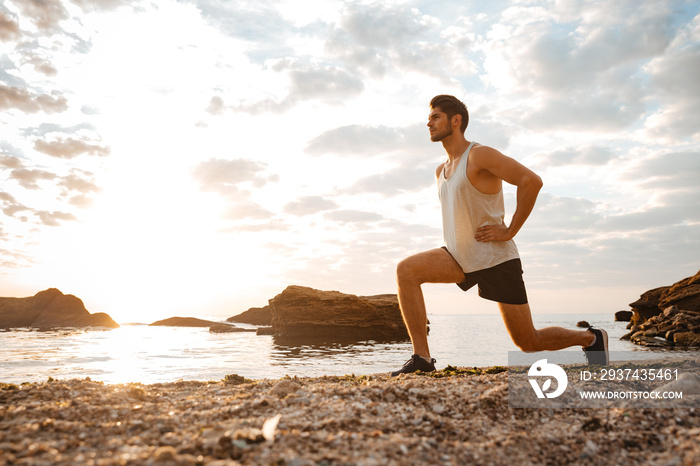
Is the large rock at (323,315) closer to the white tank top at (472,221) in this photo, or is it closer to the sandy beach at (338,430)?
the white tank top at (472,221)

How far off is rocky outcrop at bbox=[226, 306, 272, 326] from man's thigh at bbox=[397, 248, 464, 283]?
55075mm

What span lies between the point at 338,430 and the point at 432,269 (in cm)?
273

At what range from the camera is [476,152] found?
176 inches

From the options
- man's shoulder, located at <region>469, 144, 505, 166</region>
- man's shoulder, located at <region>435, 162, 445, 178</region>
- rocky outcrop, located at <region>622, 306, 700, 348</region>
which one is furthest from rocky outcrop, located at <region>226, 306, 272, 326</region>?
man's shoulder, located at <region>469, 144, 505, 166</region>

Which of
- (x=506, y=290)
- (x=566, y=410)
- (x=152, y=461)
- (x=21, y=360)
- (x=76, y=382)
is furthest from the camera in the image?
(x=21, y=360)

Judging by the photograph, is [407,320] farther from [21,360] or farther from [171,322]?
[171,322]

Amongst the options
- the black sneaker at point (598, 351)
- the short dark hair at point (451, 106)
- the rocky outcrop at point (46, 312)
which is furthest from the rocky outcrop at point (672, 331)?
the rocky outcrop at point (46, 312)

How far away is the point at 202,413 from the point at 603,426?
226 centimetres

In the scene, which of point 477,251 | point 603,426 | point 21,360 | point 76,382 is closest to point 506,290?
point 477,251

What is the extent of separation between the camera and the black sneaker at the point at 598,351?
4.83 m

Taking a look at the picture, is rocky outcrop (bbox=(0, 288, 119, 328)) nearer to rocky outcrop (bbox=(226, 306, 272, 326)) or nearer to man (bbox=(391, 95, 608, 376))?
rocky outcrop (bbox=(226, 306, 272, 326))

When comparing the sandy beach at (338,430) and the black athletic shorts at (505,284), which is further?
the black athletic shorts at (505,284)

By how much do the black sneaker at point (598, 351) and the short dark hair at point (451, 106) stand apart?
2.88 m

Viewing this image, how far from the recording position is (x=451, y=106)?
4.86 meters
